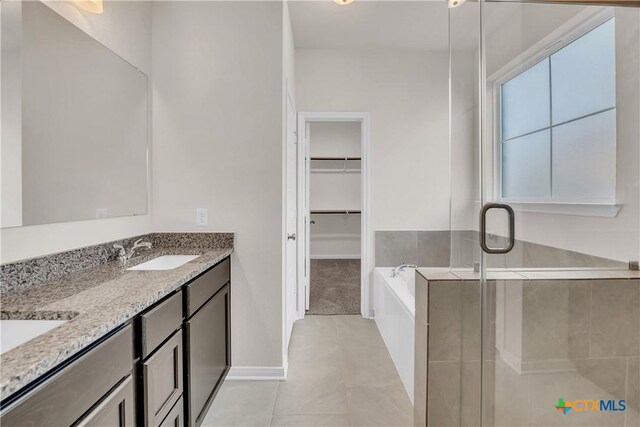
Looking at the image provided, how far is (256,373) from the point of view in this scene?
2.30 meters

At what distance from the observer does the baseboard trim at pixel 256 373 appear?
229 centimetres

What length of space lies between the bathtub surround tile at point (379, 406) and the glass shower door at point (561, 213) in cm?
60

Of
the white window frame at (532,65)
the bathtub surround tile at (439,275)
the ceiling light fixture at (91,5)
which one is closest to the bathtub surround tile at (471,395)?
the bathtub surround tile at (439,275)

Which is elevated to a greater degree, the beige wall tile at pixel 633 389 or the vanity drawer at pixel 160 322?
the vanity drawer at pixel 160 322

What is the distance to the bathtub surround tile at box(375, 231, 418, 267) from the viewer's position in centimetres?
350

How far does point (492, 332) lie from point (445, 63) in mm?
2965

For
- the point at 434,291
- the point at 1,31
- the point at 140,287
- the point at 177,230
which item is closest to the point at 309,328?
the point at 177,230

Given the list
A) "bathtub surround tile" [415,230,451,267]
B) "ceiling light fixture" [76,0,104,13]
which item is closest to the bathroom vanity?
"ceiling light fixture" [76,0,104,13]

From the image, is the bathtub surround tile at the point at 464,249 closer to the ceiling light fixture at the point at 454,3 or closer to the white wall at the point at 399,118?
the ceiling light fixture at the point at 454,3

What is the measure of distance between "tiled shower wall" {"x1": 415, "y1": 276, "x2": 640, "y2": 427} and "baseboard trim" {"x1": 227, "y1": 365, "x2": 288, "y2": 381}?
107 cm

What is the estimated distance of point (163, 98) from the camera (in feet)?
7.48

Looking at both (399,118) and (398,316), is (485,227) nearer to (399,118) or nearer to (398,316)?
(398,316)

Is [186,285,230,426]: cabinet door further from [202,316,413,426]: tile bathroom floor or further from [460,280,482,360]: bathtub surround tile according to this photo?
[460,280,482,360]: bathtub surround tile

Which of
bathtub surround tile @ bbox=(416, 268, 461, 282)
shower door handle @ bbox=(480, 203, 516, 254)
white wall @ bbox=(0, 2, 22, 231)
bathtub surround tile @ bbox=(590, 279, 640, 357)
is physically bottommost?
bathtub surround tile @ bbox=(590, 279, 640, 357)
